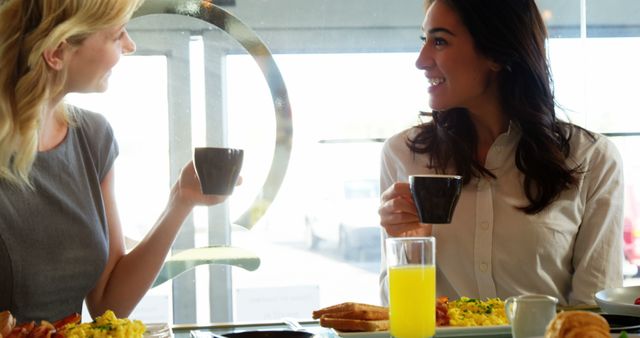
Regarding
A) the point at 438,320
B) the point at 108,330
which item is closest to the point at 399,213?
the point at 438,320

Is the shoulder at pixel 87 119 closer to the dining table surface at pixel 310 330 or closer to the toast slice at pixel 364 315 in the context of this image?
the dining table surface at pixel 310 330

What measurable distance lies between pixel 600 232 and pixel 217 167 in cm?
100

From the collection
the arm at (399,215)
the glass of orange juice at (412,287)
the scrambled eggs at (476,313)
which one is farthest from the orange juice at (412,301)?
the arm at (399,215)

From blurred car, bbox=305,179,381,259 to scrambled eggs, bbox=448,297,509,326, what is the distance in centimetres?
114

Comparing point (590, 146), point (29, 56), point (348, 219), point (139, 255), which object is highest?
point (29, 56)

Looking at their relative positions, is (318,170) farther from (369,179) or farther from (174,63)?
(174,63)

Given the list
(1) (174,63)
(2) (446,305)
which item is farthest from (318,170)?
(2) (446,305)

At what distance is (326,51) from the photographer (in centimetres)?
288

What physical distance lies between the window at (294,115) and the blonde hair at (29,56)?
627 millimetres

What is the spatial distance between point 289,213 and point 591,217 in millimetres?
963

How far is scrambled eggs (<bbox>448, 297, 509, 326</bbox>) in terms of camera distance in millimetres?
1676

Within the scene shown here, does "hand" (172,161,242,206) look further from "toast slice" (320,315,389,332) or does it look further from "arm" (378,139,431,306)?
"toast slice" (320,315,389,332)

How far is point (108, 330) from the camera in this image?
1.50 meters

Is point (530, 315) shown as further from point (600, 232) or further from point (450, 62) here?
point (450, 62)
